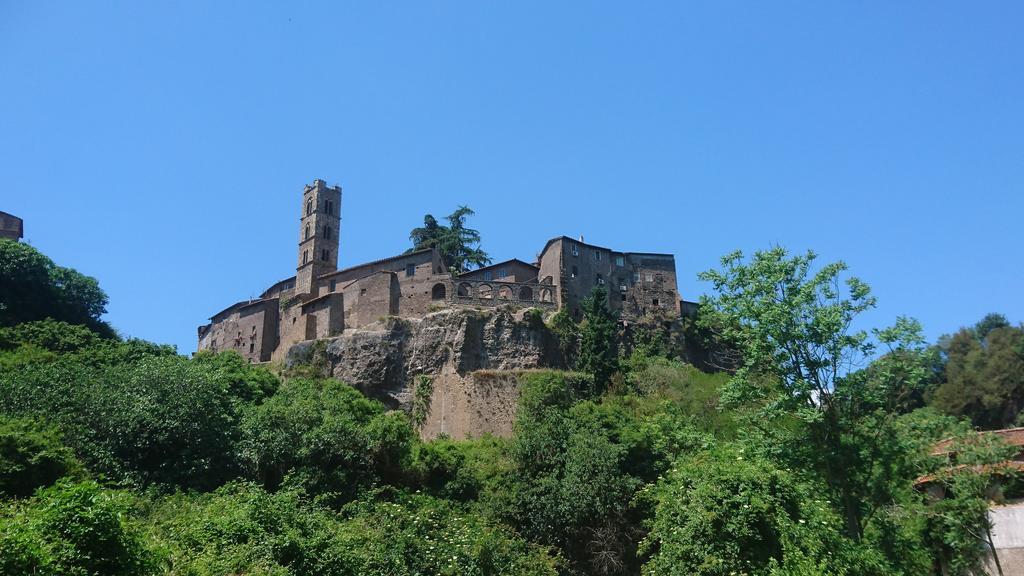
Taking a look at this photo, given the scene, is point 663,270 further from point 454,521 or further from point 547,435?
point 454,521

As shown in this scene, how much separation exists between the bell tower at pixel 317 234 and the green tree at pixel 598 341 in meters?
25.4

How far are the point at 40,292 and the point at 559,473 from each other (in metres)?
48.0

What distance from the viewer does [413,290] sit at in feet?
195

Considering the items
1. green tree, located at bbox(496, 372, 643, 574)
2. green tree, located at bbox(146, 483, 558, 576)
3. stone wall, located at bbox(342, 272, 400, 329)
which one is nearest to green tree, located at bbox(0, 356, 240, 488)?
green tree, located at bbox(146, 483, 558, 576)

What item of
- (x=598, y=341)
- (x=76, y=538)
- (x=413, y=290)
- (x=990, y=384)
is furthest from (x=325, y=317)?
(x=990, y=384)

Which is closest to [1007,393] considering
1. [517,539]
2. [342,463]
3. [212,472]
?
[517,539]

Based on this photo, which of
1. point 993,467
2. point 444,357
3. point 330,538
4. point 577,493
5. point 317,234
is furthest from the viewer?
point 317,234

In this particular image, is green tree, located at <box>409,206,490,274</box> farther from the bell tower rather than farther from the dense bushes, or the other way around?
the dense bushes

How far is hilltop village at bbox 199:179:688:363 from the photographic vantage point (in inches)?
2323

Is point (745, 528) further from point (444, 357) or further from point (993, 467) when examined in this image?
point (444, 357)

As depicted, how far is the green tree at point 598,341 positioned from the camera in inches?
2094

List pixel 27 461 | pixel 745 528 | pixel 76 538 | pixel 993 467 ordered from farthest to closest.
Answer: pixel 993 467
pixel 27 461
pixel 745 528
pixel 76 538

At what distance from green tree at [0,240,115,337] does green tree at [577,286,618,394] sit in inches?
1497

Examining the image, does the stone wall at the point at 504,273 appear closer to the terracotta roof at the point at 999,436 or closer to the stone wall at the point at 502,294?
the stone wall at the point at 502,294
